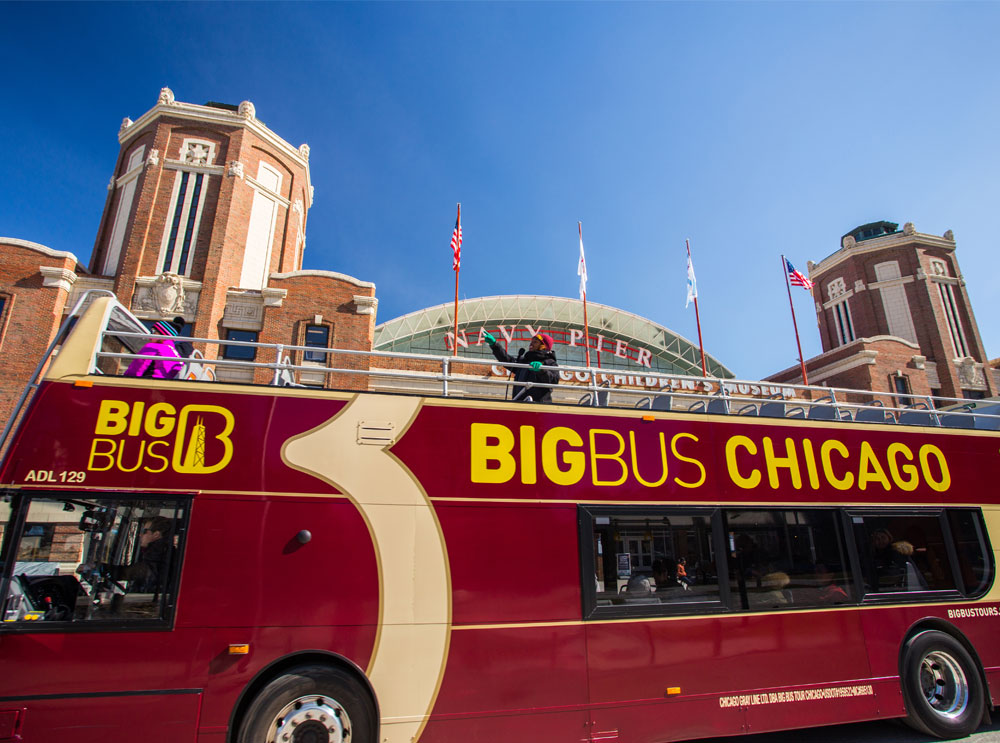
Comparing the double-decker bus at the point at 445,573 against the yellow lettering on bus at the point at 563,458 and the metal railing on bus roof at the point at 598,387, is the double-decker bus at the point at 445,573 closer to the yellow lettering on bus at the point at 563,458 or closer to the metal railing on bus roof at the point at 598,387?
the yellow lettering on bus at the point at 563,458

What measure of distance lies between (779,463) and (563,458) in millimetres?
→ 2724

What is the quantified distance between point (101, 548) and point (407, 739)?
303 centimetres

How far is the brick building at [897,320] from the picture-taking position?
112 ft

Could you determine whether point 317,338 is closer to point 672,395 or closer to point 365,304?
point 365,304

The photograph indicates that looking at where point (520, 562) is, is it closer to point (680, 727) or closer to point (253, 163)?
point (680, 727)

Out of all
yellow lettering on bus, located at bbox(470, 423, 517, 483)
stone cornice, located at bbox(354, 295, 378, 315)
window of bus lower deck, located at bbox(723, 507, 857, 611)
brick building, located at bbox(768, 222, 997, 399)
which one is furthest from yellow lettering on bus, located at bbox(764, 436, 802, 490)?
brick building, located at bbox(768, 222, 997, 399)

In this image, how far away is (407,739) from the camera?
4691mm

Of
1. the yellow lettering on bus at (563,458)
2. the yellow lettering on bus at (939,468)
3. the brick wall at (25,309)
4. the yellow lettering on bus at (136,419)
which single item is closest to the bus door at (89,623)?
the yellow lettering on bus at (136,419)

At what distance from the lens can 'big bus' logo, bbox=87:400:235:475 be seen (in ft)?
15.5

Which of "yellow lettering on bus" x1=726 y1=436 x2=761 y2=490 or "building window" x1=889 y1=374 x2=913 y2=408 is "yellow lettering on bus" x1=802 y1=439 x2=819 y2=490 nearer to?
"yellow lettering on bus" x1=726 y1=436 x2=761 y2=490

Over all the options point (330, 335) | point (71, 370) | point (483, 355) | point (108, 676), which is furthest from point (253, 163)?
point (108, 676)

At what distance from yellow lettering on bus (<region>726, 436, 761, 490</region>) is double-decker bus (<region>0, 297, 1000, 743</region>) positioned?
2cm

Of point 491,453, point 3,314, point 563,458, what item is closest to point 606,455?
point 563,458

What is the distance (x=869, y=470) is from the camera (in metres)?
6.77
